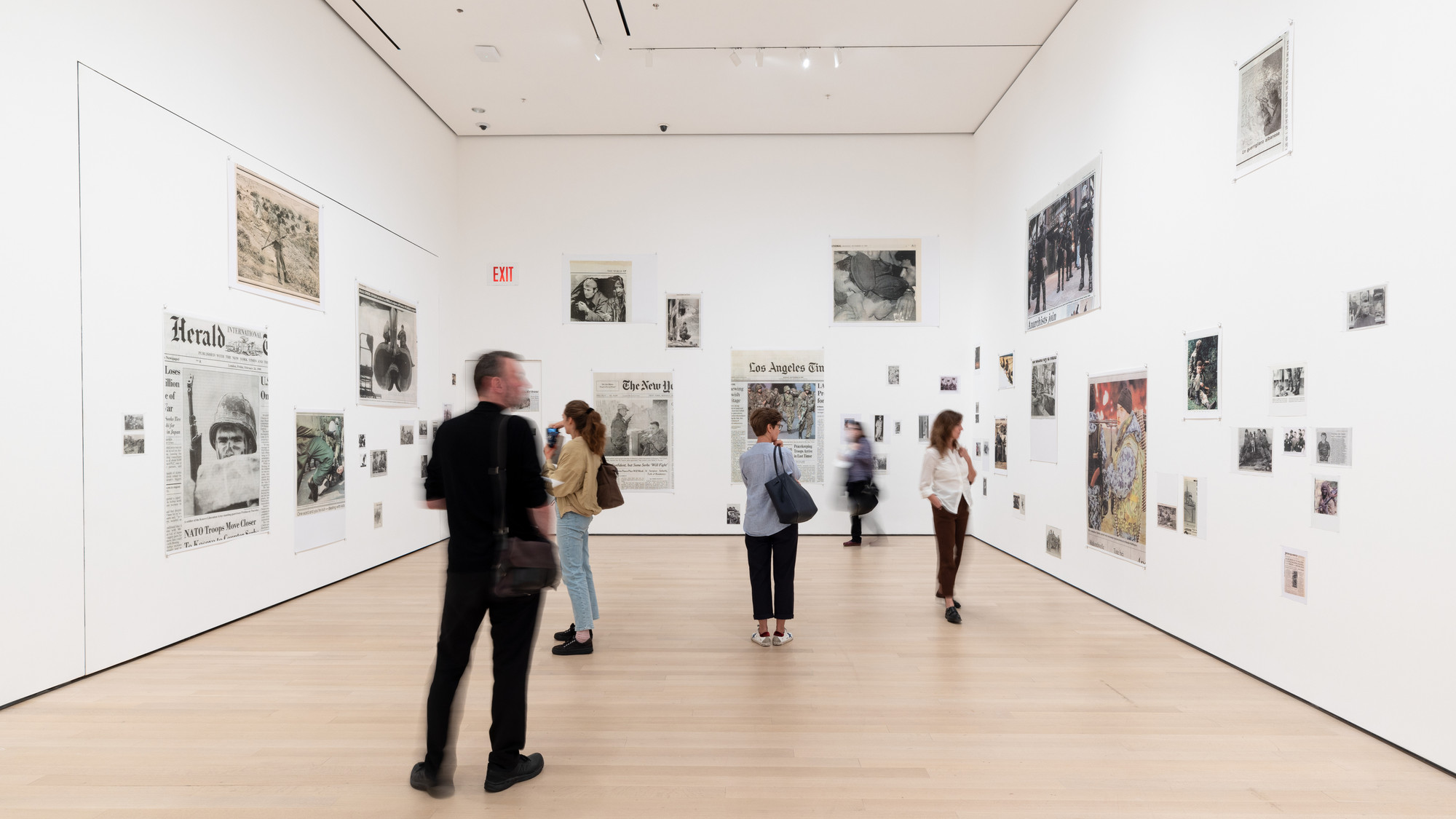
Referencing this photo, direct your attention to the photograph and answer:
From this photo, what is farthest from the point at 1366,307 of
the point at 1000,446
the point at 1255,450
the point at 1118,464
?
the point at 1000,446

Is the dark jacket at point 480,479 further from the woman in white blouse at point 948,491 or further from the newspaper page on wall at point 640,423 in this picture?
the newspaper page on wall at point 640,423

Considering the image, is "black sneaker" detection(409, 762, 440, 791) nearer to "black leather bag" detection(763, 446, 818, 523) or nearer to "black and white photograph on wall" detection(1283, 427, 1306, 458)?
"black leather bag" detection(763, 446, 818, 523)

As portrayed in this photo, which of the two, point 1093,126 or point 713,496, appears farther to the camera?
point 713,496

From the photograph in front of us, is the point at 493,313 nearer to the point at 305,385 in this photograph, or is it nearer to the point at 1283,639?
the point at 305,385

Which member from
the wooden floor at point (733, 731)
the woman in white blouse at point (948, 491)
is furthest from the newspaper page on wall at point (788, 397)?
the wooden floor at point (733, 731)

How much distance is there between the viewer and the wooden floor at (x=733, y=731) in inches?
116

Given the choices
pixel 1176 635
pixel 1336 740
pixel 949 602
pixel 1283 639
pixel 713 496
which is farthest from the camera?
pixel 713 496

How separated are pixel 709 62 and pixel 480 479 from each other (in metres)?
6.91

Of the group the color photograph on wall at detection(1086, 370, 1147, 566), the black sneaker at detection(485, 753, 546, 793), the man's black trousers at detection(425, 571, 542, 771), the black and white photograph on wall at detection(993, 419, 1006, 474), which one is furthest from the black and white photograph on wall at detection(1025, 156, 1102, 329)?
the black sneaker at detection(485, 753, 546, 793)

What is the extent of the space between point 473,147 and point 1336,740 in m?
11.1

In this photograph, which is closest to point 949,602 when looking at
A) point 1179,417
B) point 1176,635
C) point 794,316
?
point 1176,635

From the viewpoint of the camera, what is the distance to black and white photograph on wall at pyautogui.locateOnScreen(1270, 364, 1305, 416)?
13.4ft

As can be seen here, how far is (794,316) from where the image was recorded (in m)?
10.2

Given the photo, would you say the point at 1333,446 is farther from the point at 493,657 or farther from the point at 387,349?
the point at 387,349
